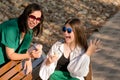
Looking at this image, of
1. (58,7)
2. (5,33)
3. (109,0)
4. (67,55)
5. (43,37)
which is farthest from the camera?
(109,0)

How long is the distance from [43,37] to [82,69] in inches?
125

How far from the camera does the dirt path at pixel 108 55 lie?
645cm

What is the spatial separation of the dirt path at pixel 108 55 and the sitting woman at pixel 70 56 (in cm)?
171

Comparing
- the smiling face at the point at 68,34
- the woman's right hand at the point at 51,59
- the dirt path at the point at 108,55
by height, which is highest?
the smiling face at the point at 68,34

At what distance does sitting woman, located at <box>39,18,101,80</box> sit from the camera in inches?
176

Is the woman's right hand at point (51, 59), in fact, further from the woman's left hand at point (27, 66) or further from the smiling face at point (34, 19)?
the smiling face at point (34, 19)

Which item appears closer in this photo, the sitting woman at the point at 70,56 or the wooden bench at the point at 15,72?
the wooden bench at the point at 15,72

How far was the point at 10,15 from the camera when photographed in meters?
7.90

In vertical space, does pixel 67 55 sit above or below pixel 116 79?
above

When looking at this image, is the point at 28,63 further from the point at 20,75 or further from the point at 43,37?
the point at 43,37

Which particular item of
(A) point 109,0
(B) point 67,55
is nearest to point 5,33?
(B) point 67,55

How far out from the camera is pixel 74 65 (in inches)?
177

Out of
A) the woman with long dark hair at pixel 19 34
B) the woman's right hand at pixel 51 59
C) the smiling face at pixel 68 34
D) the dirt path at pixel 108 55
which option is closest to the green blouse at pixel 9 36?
the woman with long dark hair at pixel 19 34

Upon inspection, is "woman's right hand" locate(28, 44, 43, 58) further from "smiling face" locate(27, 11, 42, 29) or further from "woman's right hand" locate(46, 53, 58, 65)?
"smiling face" locate(27, 11, 42, 29)
